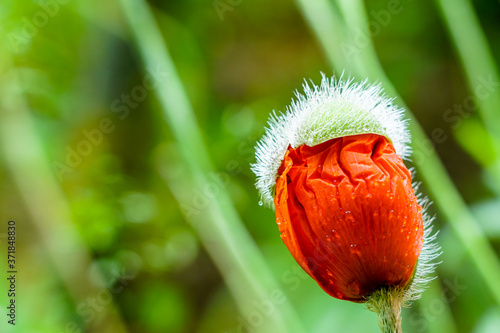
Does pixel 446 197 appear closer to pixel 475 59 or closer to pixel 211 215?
pixel 475 59

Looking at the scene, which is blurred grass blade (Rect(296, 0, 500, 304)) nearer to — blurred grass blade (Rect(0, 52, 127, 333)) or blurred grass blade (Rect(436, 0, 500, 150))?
blurred grass blade (Rect(436, 0, 500, 150))

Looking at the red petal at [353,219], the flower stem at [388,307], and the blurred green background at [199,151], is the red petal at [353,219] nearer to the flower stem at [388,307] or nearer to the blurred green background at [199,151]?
the flower stem at [388,307]

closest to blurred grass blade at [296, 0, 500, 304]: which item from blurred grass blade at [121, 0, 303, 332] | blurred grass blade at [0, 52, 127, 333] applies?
blurred grass blade at [121, 0, 303, 332]

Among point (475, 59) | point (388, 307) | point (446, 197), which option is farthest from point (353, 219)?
point (475, 59)

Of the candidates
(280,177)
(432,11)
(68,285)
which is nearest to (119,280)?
(68,285)

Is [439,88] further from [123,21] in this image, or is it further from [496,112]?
[123,21]

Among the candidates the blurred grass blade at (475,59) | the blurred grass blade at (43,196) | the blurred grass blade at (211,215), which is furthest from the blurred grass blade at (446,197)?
the blurred grass blade at (43,196)
